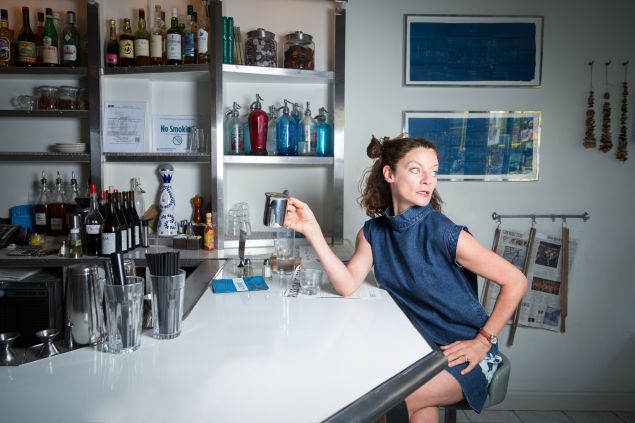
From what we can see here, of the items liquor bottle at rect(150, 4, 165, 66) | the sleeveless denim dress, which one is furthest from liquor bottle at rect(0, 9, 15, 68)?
the sleeveless denim dress

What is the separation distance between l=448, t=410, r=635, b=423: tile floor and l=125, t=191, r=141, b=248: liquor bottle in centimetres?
191

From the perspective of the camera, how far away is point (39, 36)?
2691mm

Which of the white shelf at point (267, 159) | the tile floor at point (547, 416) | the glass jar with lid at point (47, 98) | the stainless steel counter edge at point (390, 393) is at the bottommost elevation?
the tile floor at point (547, 416)

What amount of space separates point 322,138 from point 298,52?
484 mm

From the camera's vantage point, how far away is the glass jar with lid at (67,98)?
8.85 ft

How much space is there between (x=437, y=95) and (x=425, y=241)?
4.97 ft

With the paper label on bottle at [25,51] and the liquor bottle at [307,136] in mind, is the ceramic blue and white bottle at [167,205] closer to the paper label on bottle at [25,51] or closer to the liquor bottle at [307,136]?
the liquor bottle at [307,136]

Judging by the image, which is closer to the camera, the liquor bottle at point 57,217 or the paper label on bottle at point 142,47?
the paper label on bottle at point 142,47

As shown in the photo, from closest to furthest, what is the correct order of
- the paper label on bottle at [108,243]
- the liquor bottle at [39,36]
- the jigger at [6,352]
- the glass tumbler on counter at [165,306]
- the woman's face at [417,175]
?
1. the jigger at [6,352]
2. the glass tumbler on counter at [165,306]
3. the woman's face at [417,175]
4. the paper label on bottle at [108,243]
5. the liquor bottle at [39,36]

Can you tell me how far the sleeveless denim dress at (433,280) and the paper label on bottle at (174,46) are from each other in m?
1.62

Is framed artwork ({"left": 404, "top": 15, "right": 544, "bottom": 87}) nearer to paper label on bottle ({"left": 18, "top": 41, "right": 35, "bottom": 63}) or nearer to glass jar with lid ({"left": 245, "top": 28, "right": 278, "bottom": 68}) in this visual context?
glass jar with lid ({"left": 245, "top": 28, "right": 278, "bottom": 68})

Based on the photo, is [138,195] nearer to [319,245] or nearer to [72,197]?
[72,197]

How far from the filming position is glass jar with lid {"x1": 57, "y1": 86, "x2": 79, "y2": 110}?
270cm

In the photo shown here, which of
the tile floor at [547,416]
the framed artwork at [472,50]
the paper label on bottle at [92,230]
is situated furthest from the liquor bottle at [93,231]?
the tile floor at [547,416]
